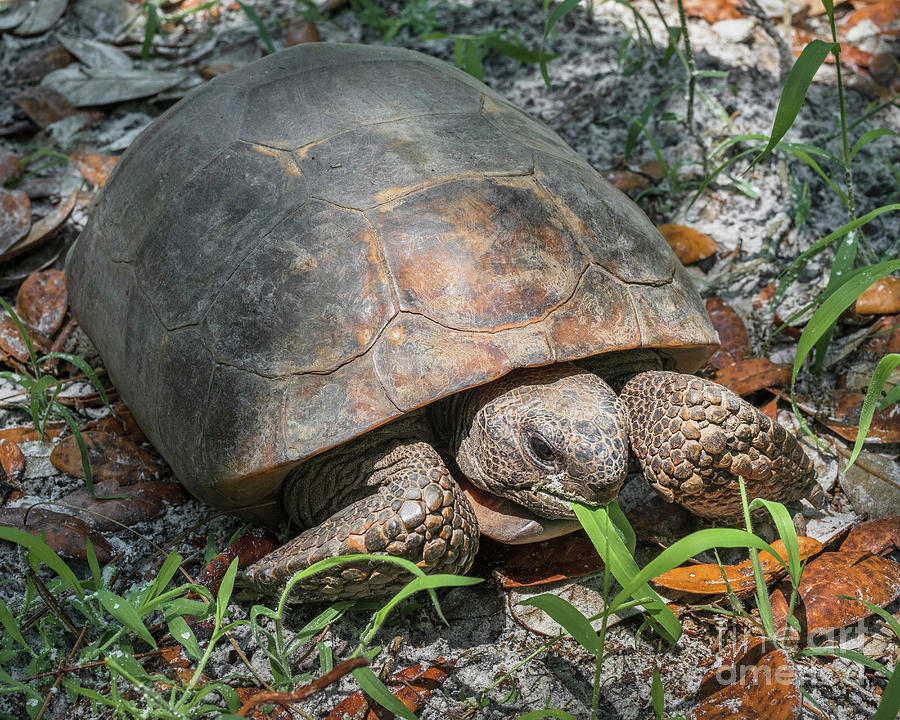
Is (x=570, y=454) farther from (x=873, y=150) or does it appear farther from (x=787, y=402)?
(x=873, y=150)

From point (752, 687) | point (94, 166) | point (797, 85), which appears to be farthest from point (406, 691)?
point (94, 166)

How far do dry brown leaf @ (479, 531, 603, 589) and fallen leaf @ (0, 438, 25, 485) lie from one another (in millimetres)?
1609

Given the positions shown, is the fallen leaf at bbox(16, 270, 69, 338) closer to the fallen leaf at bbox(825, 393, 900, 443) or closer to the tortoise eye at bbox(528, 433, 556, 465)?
the tortoise eye at bbox(528, 433, 556, 465)

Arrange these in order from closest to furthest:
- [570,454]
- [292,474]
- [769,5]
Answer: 1. [570,454]
2. [292,474]
3. [769,5]

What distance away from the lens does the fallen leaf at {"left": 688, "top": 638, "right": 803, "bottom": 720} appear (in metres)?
2.07

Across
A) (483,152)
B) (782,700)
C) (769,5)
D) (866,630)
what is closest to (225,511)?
(483,152)

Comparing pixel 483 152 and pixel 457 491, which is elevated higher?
pixel 483 152

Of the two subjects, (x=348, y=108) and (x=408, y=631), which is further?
(x=348, y=108)

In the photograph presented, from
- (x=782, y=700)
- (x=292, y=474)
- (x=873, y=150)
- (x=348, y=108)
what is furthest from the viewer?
(x=873, y=150)

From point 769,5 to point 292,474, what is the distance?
3945 millimetres

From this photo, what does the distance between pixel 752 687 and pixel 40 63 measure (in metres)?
4.70

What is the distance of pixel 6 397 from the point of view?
3.25 metres

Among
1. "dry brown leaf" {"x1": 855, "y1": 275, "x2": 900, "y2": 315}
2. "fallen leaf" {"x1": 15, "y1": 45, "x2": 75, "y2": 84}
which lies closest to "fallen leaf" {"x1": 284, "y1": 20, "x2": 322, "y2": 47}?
"fallen leaf" {"x1": 15, "y1": 45, "x2": 75, "y2": 84}

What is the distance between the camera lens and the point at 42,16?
5086 millimetres
